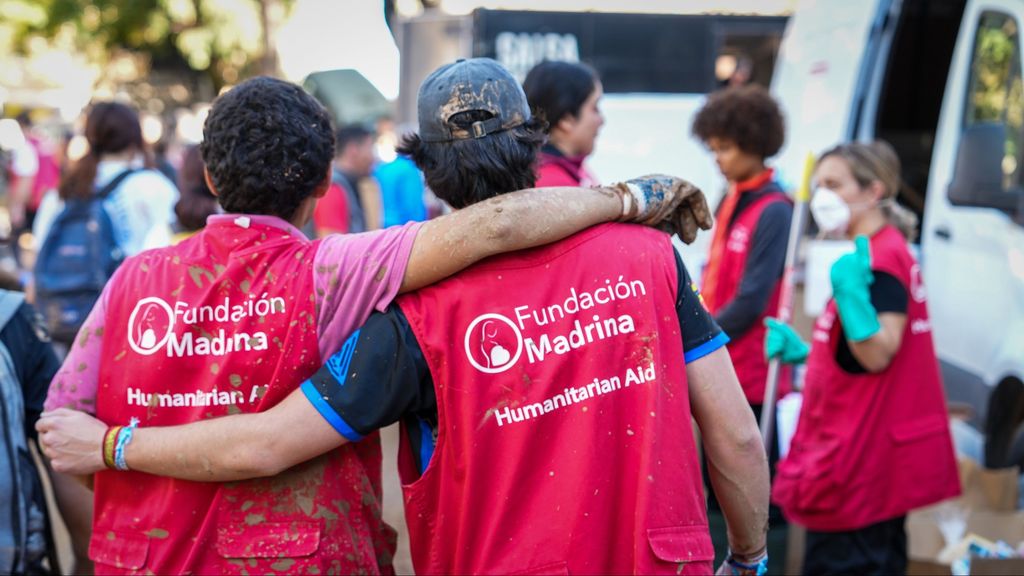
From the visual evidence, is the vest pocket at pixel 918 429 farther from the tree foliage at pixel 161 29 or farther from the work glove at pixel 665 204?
the tree foliage at pixel 161 29

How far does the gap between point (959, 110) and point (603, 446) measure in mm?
3918

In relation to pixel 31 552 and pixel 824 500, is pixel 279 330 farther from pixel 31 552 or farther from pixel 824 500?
pixel 824 500

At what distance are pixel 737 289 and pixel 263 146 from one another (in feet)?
8.22

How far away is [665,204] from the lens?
7.13ft

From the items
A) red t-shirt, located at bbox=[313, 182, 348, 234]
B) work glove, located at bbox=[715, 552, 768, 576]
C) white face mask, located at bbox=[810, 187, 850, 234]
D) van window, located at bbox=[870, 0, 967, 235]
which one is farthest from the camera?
red t-shirt, located at bbox=[313, 182, 348, 234]

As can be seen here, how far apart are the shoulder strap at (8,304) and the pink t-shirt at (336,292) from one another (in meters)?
0.59

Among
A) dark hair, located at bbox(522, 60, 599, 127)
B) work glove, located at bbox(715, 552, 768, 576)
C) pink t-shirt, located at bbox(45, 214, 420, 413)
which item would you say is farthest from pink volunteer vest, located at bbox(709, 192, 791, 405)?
pink t-shirt, located at bbox(45, 214, 420, 413)

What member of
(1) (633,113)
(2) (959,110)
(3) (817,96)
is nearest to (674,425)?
(2) (959,110)

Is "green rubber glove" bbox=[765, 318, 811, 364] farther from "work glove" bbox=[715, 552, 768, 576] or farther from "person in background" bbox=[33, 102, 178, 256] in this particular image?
"person in background" bbox=[33, 102, 178, 256]

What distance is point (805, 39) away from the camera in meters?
6.89

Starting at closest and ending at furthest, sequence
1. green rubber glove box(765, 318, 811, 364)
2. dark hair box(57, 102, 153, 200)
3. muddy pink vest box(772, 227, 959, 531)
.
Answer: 1. muddy pink vest box(772, 227, 959, 531)
2. green rubber glove box(765, 318, 811, 364)
3. dark hair box(57, 102, 153, 200)

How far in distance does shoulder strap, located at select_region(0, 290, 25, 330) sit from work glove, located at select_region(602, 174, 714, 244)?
1.64 m

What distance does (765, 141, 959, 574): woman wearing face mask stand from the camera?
10.8 feet

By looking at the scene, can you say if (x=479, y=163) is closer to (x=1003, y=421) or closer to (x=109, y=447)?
(x=109, y=447)
